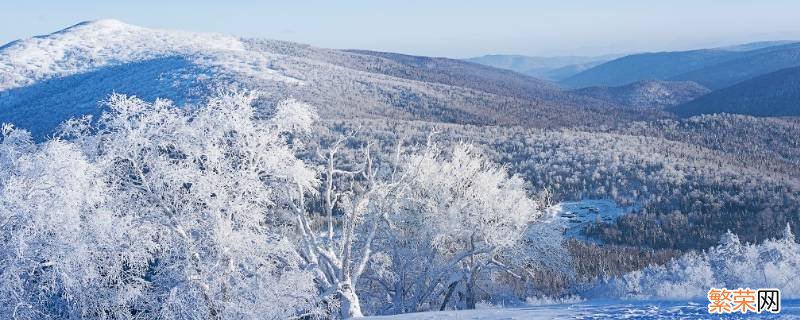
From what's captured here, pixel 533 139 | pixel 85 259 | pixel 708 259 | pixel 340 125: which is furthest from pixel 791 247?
pixel 340 125

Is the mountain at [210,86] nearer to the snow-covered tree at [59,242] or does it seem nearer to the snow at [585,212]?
the snow at [585,212]

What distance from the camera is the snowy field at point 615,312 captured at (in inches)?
413

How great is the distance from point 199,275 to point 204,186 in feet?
6.48

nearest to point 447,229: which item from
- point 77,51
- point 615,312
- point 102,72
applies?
point 615,312

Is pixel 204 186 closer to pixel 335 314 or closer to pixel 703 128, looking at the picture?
pixel 335 314

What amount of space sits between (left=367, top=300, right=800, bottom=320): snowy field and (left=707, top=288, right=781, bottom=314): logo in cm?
18

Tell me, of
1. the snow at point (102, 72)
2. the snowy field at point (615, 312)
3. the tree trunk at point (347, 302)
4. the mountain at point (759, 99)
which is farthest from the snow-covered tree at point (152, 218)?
the mountain at point (759, 99)

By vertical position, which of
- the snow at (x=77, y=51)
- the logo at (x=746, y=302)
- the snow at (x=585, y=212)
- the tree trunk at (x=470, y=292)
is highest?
the snow at (x=77, y=51)

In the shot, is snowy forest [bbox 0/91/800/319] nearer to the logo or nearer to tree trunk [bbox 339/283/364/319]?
tree trunk [bbox 339/283/364/319]

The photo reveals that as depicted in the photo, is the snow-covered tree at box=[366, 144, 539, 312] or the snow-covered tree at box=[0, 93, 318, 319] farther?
the snow-covered tree at box=[366, 144, 539, 312]

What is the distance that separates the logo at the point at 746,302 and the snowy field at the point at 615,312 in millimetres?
176

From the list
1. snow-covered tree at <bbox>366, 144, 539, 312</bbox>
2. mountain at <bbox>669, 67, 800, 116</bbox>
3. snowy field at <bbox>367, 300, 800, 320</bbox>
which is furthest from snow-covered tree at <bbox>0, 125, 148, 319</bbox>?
mountain at <bbox>669, 67, 800, 116</bbox>

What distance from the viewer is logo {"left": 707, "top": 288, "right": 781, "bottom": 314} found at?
10521 mm

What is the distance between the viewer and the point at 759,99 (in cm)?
15025
